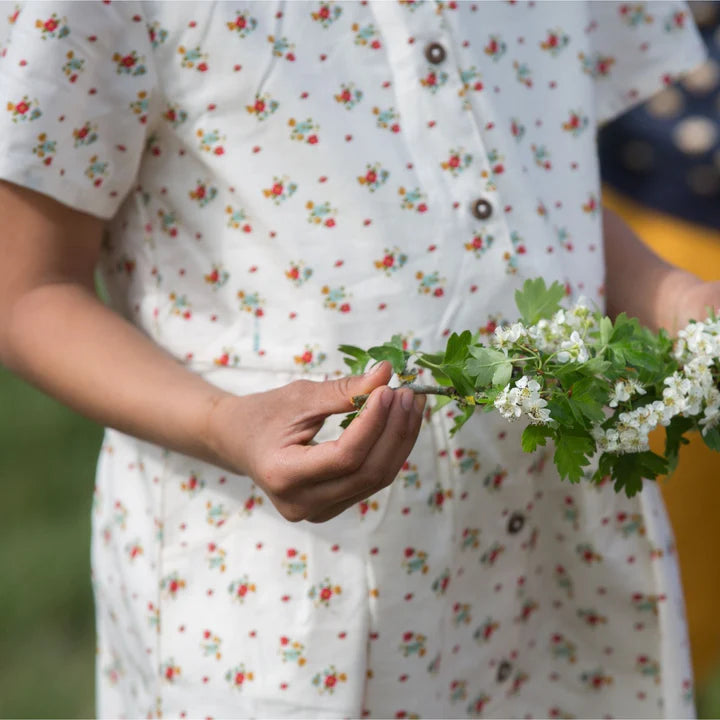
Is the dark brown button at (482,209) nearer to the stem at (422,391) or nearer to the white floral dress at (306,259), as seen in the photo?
the white floral dress at (306,259)

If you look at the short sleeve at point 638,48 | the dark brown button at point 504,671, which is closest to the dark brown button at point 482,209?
the short sleeve at point 638,48

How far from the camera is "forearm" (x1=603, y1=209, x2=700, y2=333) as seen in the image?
1349mm

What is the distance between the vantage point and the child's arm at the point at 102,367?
1.02 meters

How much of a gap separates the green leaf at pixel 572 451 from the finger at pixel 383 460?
13 centimetres

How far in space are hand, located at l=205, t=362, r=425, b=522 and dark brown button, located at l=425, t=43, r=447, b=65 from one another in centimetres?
44

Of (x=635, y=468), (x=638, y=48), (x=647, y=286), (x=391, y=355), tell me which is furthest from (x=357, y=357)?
(x=638, y=48)

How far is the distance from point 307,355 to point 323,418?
235 millimetres

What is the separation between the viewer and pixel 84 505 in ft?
10.6

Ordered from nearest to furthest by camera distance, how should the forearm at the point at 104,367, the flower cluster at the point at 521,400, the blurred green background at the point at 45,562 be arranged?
the flower cluster at the point at 521,400 → the forearm at the point at 104,367 → the blurred green background at the point at 45,562

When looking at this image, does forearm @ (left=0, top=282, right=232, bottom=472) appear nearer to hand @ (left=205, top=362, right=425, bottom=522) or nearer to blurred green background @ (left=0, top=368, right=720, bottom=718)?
hand @ (left=205, top=362, right=425, bottom=522)

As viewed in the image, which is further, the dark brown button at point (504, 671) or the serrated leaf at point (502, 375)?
the dark brown button at point (504, 671)

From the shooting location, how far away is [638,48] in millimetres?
1511

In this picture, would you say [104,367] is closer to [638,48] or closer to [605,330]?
[605,330]

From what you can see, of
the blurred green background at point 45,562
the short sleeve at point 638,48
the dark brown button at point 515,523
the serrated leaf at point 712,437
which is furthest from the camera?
the blurred green background at point 45,562
